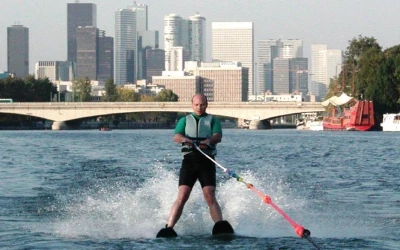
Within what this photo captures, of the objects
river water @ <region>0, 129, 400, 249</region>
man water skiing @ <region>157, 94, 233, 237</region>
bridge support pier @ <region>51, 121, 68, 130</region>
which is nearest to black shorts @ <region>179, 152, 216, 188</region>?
man water skiing @ <region>157, 94, 233, 237</region>

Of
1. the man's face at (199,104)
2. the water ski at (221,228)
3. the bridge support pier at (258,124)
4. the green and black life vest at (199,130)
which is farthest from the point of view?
the bridge support pier at (258,124)

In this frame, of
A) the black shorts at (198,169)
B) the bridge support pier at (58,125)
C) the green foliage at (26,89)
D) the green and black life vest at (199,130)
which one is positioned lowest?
the bridge support pier at (58,125)

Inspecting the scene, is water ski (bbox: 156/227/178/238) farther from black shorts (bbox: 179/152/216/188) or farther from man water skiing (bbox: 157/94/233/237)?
black shorts (bbox: 179/152/216/188)

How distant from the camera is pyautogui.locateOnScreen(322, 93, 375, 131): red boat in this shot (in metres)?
112

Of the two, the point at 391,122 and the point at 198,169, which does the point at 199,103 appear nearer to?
the point at 198,169

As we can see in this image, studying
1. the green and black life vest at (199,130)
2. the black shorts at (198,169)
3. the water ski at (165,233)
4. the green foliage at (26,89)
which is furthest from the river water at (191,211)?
the green foliage at (26,89)

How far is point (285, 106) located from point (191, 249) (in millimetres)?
118511

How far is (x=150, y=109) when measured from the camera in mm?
135875

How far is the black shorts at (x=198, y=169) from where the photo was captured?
1753 centimetres

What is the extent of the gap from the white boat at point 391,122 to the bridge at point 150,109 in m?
22.3

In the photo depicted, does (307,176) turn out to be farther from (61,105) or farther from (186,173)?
(61,105)

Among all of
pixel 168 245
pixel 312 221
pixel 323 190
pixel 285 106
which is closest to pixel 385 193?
Answer: pixel 323 190

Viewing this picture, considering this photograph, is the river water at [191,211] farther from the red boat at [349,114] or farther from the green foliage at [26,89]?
the green foliage at [26,89]

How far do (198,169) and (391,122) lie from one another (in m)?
92.7
